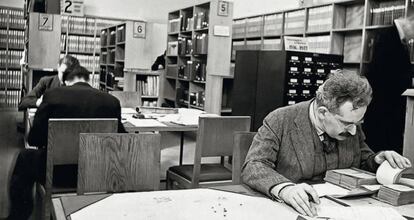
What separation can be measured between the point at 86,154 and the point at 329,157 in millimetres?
993

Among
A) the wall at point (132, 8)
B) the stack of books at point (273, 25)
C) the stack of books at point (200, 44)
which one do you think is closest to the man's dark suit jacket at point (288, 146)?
the stack of books at point (200, 44)

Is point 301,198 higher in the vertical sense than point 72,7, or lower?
lower

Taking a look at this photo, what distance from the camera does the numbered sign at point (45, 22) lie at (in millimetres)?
6164

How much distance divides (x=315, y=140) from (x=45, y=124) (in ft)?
5.53

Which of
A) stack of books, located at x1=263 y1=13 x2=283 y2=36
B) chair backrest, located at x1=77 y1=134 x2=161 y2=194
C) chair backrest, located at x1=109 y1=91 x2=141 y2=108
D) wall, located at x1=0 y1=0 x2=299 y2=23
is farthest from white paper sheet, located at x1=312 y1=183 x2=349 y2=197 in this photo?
wall, located at x1=0 y1=0 x2=299 y2=23

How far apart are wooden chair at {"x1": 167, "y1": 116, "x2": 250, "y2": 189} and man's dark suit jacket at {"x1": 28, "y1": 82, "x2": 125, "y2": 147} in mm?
599

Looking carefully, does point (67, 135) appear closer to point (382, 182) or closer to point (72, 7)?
point (382, 182)

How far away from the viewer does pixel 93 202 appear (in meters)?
1.39

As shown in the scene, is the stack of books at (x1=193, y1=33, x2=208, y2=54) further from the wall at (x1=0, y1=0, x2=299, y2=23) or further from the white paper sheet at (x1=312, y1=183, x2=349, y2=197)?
the white paper sheet at (x1=312, y1=183, x2=349, y2=197)

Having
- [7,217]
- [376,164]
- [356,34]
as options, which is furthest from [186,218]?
[356,34]

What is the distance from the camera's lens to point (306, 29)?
5824 millimetres

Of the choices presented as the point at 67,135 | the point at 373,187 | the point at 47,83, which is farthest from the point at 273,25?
the point at 373,187

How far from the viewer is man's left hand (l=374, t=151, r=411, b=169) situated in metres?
1.78

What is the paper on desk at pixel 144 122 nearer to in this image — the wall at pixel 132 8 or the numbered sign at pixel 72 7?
the numbered sign at pixel 72 7
